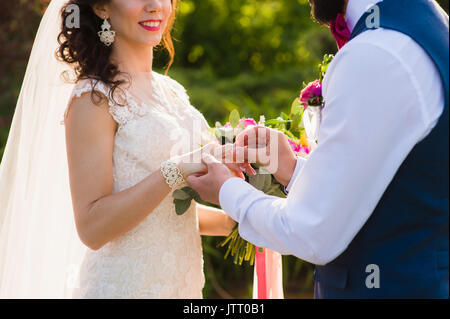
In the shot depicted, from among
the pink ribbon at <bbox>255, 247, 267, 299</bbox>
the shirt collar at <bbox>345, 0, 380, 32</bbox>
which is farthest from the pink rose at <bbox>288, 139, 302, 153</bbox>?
the shirt collar at <bbox>345, 0, 380, 32</bbox>

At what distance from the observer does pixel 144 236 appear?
254 centimetres

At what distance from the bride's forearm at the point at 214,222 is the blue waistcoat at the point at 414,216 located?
1136 millimetres

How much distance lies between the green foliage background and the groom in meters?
1.98

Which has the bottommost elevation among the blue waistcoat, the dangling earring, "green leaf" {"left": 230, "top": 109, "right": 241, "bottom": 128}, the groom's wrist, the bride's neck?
the blue waistcoat

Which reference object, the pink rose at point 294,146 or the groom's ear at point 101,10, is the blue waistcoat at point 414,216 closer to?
the pink rose at point 294,146

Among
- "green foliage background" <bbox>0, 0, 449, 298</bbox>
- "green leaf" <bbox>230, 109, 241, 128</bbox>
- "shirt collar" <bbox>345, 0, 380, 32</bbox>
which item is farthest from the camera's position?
"green foliage background" <bbox>0, 0, 449, 298</bbox>

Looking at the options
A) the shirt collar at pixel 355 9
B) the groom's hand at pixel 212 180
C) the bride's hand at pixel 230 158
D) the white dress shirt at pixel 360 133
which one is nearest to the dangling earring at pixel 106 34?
the bride's hand at pixel 230 158

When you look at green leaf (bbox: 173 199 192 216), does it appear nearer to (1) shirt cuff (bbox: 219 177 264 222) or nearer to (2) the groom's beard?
(1) shirt cuff (bbox: 219 177 264 222)

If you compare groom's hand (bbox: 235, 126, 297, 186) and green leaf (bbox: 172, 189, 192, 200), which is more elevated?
groom's hand (bbox: 235, 126, 297, 186)

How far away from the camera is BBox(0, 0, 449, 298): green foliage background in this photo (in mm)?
6152

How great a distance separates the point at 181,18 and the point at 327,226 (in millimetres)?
8710

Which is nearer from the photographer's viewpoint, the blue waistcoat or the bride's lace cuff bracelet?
the blue waistcoat
